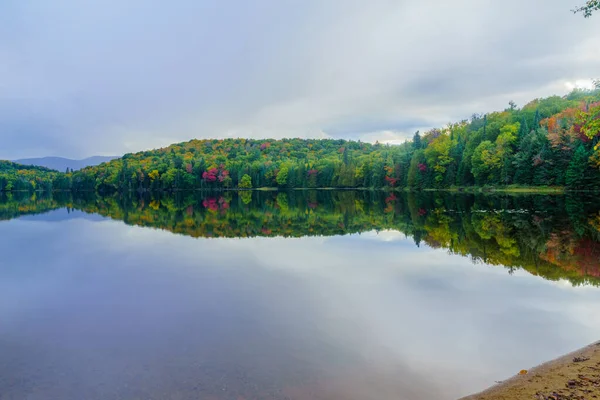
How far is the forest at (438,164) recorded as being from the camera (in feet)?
206

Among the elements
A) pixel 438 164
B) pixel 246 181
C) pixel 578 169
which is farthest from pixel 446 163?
pixel 246 181

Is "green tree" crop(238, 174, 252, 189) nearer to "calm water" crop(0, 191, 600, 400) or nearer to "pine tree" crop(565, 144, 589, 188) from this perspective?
"pine tree" crop(565, 144, 589, 188)

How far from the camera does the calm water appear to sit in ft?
24.3

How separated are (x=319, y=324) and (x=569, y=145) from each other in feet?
218

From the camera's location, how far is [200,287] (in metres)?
14.0

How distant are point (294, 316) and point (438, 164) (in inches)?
3354

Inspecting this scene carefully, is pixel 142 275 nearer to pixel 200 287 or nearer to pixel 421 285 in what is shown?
pixel 200 287

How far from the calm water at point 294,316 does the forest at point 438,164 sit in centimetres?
546

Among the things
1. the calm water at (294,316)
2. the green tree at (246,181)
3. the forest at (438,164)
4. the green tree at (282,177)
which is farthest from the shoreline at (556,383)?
the green tree at (246,181)

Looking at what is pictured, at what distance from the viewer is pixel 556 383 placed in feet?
21.1

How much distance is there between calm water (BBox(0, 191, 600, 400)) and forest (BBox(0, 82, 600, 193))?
5.46m

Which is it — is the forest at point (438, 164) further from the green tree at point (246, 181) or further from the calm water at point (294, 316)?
the calm water at point (294, 316)

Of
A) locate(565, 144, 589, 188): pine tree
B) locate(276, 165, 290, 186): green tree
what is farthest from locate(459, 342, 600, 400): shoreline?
locate(276, 165, 290, 186): green tree

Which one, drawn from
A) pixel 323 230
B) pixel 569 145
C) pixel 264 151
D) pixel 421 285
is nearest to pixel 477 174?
pixel 569 145
